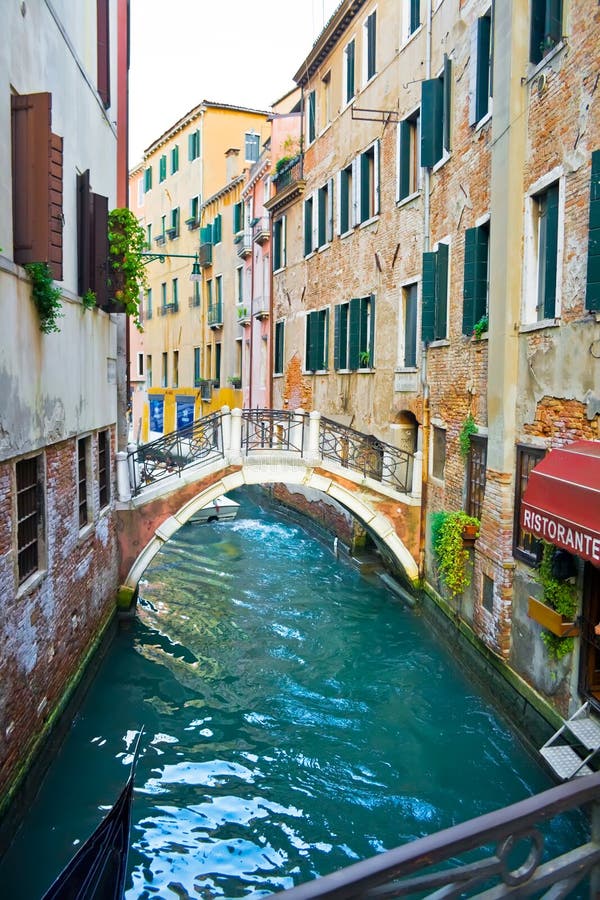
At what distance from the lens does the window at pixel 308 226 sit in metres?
17.8

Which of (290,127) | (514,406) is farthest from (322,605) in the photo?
(290,127)

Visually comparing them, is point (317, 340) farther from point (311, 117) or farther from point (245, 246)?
point (245, 246)

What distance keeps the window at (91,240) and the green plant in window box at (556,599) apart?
5686 mm

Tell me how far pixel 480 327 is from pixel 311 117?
427 inches

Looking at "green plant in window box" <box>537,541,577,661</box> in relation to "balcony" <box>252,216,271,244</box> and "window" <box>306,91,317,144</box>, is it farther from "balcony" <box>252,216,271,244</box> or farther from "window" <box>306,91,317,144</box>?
"balcony" <box>252,216,271,244</box>

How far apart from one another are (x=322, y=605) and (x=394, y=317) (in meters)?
4.83

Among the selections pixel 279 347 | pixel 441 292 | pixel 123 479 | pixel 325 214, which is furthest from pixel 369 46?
pixel 123 479

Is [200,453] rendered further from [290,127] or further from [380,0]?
[290,127]

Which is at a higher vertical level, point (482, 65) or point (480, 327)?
point (482, 65)

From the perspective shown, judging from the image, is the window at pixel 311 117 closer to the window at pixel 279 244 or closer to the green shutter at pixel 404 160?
the window at pixel 279 244

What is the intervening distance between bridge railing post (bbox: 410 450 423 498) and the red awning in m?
4.90

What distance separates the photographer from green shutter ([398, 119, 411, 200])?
12.5 metres

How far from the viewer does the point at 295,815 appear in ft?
22.0

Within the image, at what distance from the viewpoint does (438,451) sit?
37.4 feet
